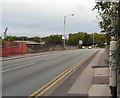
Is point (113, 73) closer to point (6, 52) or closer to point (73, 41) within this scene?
point (6, 52)

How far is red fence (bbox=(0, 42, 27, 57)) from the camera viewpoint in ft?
149

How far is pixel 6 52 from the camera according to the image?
153 feet

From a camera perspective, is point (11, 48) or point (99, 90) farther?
point (11, 48)

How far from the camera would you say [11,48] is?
49.2m

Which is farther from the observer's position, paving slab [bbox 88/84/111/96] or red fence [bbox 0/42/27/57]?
red fence [bbox 0/42/27/57]

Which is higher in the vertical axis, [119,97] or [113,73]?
[113,73]

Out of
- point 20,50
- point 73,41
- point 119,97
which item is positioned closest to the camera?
point 119,97

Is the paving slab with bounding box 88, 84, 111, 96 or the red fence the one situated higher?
the red fence

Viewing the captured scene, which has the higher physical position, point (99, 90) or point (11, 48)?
point (11, 48)

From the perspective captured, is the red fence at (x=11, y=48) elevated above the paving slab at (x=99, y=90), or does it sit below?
above

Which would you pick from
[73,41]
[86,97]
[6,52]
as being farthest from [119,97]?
→ [73,41]

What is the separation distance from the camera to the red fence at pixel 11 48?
45475mm

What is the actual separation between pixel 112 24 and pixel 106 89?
4.87 metres

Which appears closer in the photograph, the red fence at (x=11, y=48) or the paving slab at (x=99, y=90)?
the paving slab at (x=99, y=90)
